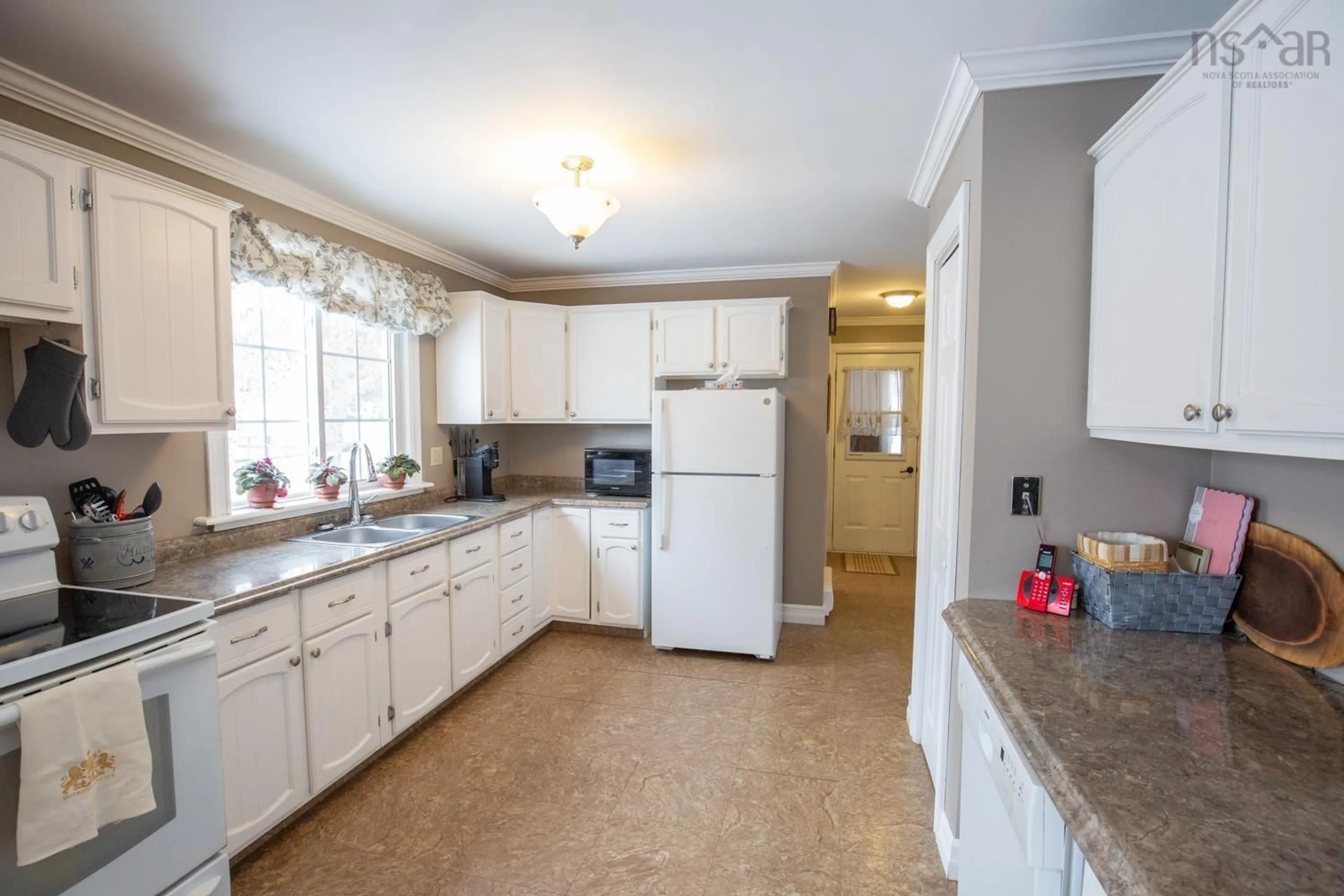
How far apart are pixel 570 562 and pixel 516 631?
1.82ft

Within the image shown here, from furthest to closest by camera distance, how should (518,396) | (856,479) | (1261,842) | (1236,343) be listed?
(856,479) → (518,396) → (1236,343) → (1261,842)

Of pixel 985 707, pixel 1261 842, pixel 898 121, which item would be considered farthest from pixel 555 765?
pixel 898 121

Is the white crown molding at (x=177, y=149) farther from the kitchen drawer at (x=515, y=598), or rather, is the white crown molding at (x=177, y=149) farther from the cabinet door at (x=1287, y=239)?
the cabinet door at (x=1287, y=239)

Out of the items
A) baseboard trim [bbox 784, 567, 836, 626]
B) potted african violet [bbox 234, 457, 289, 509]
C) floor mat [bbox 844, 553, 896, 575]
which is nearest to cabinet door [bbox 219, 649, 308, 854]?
potted african violet [bbox 234, 457, 289, 509]

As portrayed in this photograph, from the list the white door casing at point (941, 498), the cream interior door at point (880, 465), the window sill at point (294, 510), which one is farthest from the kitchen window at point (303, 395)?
the cream interior door at point (880, 465)

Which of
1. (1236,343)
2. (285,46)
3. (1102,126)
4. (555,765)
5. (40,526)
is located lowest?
(555,765)

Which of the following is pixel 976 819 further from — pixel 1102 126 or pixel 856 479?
pixel 856 479

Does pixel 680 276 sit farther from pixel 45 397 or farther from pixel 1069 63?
pixel 45 397

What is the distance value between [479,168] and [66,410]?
153 centimetres

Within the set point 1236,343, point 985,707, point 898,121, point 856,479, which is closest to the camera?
point 1236,343

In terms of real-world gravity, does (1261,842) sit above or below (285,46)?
below

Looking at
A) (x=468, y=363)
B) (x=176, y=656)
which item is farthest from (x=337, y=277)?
(x=176, y=656)

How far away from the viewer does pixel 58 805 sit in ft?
3.65

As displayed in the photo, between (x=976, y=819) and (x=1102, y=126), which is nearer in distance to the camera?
(x=976, y=819)
